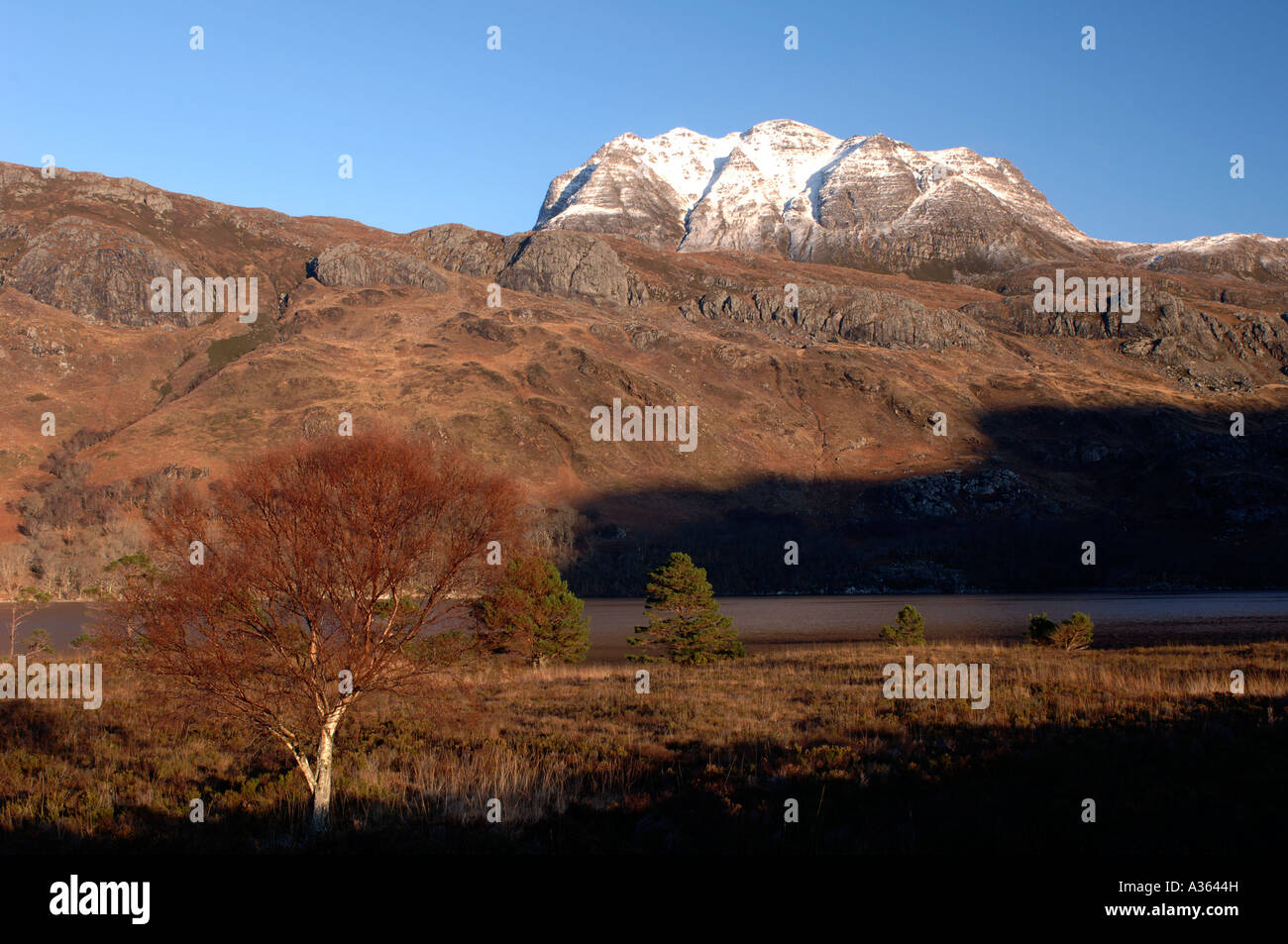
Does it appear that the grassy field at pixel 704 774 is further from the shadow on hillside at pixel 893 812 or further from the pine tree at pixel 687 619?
the pine tree at pixel 687 619

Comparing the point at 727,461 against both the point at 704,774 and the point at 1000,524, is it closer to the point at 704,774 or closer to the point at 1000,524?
the point at 1000,524

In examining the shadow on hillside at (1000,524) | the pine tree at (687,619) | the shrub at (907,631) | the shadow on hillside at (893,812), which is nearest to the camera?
Answer: the shadow on hillside at (893,812)

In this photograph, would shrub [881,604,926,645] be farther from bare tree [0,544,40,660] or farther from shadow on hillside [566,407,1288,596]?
bare tree [0,544,40,660]

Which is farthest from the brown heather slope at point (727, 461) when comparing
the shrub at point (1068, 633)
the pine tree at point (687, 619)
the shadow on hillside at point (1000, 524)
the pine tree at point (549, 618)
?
the shrub at point (1068, 633)

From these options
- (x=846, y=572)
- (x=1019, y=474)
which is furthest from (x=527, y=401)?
(x=1019, y=474)
